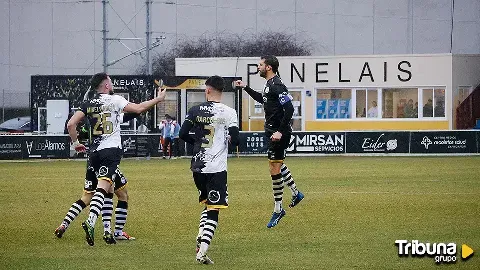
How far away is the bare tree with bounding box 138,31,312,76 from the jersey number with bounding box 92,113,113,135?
52.6 metres

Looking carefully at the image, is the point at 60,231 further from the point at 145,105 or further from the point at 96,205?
the point at 145,105

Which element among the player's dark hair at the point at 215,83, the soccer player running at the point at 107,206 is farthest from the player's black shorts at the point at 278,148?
the player's dark hair at the point at 215,83

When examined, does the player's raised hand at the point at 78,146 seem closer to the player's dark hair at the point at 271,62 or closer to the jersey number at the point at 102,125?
the jersey number at the point at 102,125

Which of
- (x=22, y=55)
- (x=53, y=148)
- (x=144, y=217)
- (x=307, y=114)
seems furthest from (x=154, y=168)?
(x=22, y=55)

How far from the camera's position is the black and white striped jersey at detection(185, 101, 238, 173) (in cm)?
1280

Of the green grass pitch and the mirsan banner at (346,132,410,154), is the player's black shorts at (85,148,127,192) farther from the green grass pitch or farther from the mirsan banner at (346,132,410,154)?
the mirsan banner at (346,132,410,154)

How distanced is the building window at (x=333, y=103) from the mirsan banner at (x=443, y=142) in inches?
400

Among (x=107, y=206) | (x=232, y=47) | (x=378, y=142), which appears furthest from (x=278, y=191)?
(x=232, y=47)

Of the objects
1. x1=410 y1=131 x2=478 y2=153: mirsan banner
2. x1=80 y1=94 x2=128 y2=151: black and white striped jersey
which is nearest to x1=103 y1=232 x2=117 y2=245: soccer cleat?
x1=80 y1=94 x2=128 y2=151: black and white striped jersey

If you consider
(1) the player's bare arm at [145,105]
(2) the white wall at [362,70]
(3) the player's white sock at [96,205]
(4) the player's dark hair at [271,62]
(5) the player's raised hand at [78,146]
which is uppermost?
(2) the white wall at [362,70]

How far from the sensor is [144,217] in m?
17.8

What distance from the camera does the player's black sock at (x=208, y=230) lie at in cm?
1229

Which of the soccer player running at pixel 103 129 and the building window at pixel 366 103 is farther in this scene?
the building window at pixel 366 103

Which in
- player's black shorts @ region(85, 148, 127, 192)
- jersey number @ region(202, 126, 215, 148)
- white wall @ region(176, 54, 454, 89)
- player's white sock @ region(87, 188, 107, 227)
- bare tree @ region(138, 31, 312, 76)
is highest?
bare tree @ region(138, 31, 312, 76)
